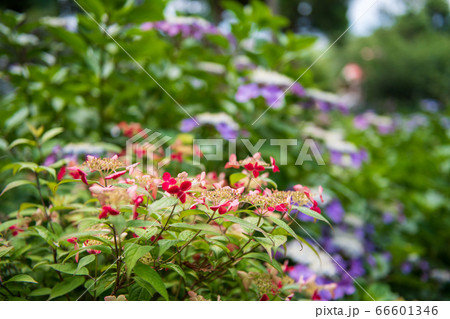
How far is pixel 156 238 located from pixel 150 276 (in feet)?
0.19

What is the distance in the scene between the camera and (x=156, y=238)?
1.73ft

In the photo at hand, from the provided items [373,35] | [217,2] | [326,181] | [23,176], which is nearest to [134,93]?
[23,176]

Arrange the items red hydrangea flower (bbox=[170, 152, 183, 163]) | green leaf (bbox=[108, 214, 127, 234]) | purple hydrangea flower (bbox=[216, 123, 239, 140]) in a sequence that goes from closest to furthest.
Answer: green leaf (bbox=[108, 214, 127, 234]) < red hydrangea flower (bbox=[170, 152, 183, 163]) < purple hydrangea flower (bbox=[216, 123, 239, 140])

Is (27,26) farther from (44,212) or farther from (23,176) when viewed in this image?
(44,212)

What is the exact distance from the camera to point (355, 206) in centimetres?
165

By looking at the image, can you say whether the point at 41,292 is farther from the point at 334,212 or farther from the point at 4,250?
the point at 334,212

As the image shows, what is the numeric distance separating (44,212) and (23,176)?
33 centimetres

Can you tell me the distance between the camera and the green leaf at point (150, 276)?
0.48m

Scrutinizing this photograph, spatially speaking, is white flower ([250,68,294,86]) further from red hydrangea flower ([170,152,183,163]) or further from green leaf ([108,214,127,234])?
green leaf ([108,214,127,234])

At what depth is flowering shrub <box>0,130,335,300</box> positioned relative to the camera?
49cm

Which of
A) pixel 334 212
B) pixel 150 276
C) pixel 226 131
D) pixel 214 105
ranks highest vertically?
pixel 214 105

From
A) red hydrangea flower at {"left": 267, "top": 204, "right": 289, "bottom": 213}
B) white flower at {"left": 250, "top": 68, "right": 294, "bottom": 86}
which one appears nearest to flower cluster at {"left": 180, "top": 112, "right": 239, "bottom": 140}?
white flower at {"left": 250, "top": 68, "right": 294, "bottom": 86}

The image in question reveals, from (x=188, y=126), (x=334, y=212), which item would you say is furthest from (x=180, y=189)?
(x=334, y=212)

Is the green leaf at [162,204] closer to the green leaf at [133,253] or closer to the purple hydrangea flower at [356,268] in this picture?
the green leaf at [133,253]
